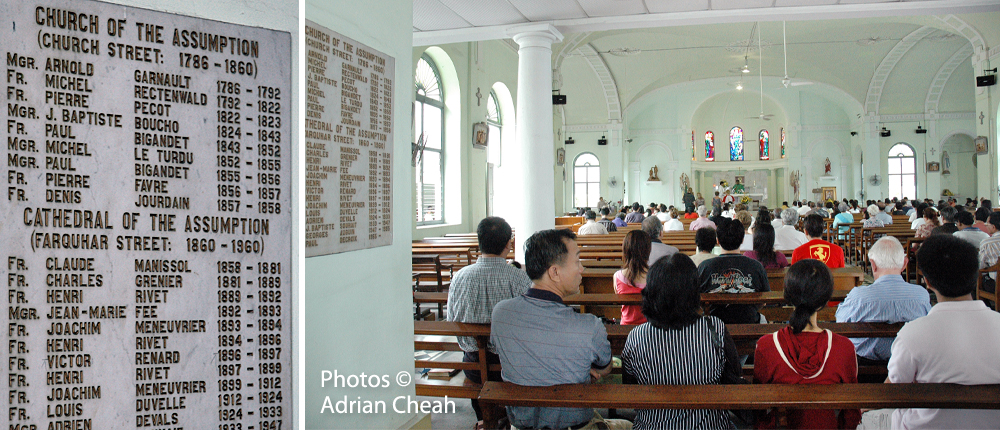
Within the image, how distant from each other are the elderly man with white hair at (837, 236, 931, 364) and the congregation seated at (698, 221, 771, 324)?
0.50 meters

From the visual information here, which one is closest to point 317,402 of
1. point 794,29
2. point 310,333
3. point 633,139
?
point 310,333

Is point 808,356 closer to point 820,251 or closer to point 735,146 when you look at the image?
point 820,251

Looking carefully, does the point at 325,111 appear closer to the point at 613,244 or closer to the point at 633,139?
the point at 613,244

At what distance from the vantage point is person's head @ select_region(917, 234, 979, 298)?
6.46ft

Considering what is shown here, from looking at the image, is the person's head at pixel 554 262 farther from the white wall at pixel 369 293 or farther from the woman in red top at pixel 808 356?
the woman in red top at pixel 808 356

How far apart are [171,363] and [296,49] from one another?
79 centimetres

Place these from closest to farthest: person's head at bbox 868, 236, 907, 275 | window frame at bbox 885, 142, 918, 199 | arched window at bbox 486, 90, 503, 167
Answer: person's head at bbox 868, 236, 907, 275 → arched window at bbox 486, 90, 503, 167 → window frame at bbox 885, 142, 918, 199

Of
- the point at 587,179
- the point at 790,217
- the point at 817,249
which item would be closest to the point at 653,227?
the point at 817,249

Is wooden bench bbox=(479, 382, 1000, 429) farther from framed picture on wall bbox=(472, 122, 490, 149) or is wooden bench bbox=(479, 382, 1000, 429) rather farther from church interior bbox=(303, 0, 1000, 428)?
framed picture on wall bbox=(472, 122, 490, 149)

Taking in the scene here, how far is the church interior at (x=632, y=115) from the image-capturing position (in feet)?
7.56

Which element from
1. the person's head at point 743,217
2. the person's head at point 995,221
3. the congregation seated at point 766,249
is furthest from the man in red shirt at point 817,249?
the person's head at point 995,221

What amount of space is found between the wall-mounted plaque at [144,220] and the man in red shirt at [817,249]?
13.3 ft

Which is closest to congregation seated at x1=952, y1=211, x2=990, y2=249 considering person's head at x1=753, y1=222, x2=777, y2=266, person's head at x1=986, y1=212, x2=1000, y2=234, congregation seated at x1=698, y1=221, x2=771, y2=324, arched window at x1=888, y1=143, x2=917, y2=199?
person's head at x1=986, y1=212, x2=1000, y2=234

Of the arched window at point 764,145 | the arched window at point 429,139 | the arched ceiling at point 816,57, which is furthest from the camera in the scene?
the arched window at point 764,145
